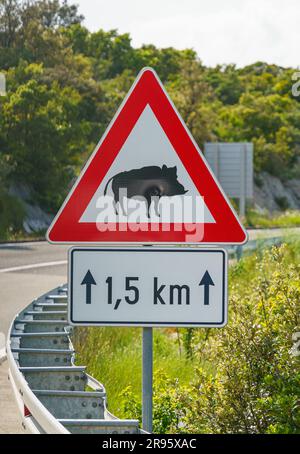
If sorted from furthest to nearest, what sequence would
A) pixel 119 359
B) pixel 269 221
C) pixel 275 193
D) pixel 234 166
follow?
pixel 275 193 → pixel 269 221 → pixel 234 166 → pixel 119 359

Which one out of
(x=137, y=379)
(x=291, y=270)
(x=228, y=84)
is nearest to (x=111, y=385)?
(x=137, y=379)

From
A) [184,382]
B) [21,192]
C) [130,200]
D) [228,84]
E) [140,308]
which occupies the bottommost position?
[184,382]

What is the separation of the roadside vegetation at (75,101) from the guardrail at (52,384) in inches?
891

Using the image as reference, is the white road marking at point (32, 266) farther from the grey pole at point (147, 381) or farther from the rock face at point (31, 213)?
the grey pole at point (147, 381)

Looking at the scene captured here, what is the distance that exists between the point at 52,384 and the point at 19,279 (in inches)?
499

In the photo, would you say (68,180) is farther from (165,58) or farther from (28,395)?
(165,58)

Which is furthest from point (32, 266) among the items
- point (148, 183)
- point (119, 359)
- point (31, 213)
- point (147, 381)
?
point (147, 381)

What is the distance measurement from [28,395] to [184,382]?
487 cm

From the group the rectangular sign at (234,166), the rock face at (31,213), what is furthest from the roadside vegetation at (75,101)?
the rectangular sign at (234,166)

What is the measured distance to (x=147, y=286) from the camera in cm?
525

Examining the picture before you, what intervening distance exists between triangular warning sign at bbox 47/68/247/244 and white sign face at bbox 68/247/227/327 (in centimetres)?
9

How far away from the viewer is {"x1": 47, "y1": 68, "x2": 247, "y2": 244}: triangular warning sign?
5.20 m

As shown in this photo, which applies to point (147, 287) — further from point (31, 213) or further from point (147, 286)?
point (31, 213)
